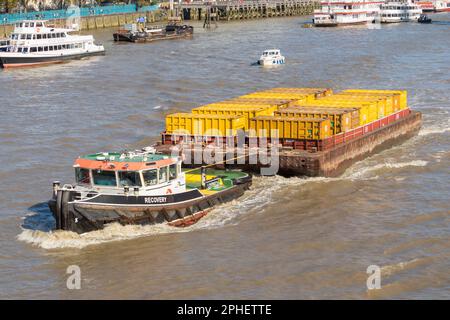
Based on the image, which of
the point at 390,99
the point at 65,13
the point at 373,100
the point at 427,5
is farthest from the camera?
the point at 427,5

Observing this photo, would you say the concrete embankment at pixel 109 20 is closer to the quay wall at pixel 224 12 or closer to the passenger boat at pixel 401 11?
the quay wall at pixel 224 12

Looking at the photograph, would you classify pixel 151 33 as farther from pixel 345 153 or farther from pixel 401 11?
pixel 345 153

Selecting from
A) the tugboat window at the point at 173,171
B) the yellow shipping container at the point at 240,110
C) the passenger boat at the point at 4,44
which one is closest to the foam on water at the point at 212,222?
the tugboat window at the point at 173,171

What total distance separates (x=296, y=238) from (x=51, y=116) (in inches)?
1110

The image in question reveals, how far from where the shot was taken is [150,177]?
32594 millimetres

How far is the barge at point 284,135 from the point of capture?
131ft

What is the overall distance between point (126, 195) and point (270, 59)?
167 ft

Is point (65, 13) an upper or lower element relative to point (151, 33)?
upper

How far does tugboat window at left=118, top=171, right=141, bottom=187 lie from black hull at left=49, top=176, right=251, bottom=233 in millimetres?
585

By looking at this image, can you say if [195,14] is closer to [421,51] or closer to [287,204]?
[421,51]

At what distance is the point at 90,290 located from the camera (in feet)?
92.0

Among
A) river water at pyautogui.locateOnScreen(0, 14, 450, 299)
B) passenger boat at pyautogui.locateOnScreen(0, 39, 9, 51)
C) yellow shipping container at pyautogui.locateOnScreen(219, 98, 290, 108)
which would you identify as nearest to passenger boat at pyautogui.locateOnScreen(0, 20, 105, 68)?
passenger boat at pyautogui.locateOnScreen(0, 39, 9, 51)

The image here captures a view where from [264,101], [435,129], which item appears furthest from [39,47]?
[435,129]

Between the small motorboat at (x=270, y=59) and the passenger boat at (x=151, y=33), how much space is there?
29.5m
